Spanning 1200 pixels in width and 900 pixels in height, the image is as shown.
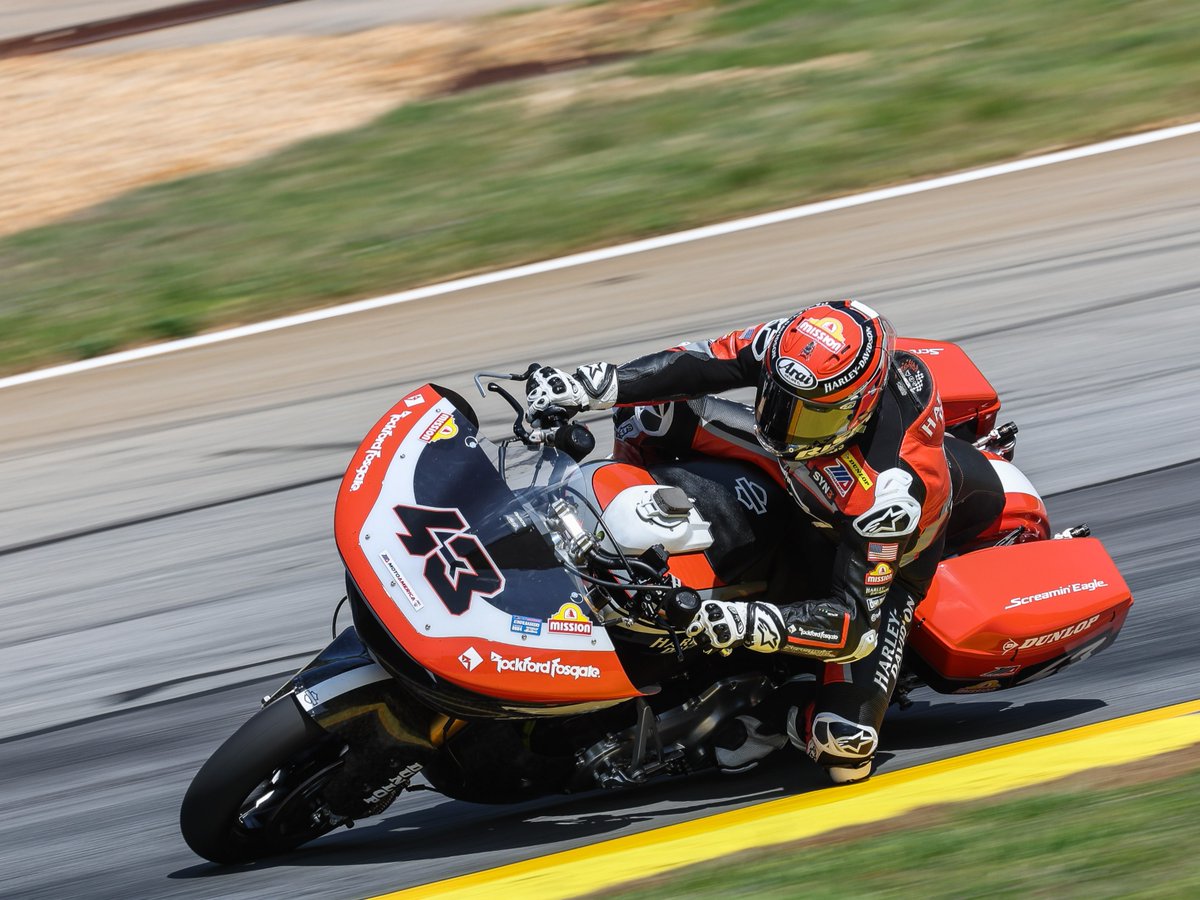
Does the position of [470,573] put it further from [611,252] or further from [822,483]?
[611,252]

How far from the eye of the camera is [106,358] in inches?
357

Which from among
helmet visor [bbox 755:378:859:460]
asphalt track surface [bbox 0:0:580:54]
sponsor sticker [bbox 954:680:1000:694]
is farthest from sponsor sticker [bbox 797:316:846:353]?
asphalt track surface [bbox 0:0:580:54]

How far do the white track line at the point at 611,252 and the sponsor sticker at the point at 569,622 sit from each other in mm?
5333

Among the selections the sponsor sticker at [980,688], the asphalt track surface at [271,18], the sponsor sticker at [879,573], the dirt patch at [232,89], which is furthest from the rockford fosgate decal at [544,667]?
the asphalt track surface at [271,18]

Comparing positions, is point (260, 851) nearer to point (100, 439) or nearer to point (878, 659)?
point (878, 659)

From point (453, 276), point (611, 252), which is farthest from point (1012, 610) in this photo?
point (453, 276)

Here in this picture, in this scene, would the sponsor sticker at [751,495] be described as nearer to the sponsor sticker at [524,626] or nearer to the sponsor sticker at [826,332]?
the sponsor sticker at [826,332]

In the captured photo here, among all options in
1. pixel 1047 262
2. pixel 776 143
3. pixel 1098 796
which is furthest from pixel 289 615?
pixel 776 143

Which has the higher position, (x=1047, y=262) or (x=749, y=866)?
(x=749, y=866)

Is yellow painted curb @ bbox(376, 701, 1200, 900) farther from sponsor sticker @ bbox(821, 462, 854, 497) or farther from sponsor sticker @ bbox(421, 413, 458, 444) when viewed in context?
sponsor sticker @ bbox(421, 413, 458, 444)

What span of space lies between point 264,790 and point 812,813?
5.19ft

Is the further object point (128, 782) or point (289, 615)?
point (289, 615)

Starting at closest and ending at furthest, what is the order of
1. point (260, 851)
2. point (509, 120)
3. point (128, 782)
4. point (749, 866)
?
point (749, 866) → point (260, 851) → point (128, 782) → point (509, 120)

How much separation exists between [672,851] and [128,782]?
6.66 feet
